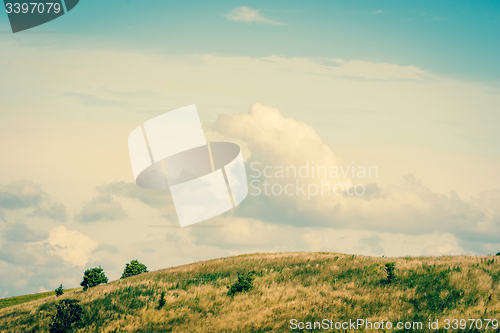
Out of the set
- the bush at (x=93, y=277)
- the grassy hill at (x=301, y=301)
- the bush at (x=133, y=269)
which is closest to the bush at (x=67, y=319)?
the grassy hill at (x=301, y=301)

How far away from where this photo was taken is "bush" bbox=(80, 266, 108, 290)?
1558 inches

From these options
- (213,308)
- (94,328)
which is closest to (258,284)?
(213,308)

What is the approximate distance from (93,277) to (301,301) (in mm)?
28618

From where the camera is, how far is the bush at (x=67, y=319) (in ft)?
66.9

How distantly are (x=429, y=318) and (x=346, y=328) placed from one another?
157 inches

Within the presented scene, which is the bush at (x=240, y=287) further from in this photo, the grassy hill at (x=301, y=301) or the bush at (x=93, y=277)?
the bush at (x=93, y=277)

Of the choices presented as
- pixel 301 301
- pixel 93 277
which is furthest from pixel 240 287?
pixel 93 277

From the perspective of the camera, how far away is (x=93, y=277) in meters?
40.0

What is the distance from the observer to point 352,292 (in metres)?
21.6

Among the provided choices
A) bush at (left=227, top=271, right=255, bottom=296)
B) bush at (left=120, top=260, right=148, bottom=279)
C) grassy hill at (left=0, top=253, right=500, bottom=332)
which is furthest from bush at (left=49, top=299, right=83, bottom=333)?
bush at (left=120, top=260, right=148, bottom=279)

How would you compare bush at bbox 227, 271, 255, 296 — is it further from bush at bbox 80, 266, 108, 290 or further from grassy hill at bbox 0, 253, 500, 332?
bush at bbox 80, 266, 108, 290

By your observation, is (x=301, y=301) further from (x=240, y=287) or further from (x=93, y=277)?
(x=93, y=277)

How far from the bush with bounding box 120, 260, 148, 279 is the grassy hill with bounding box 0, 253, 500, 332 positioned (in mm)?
19691

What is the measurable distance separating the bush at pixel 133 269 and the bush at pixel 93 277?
6.97 metres
